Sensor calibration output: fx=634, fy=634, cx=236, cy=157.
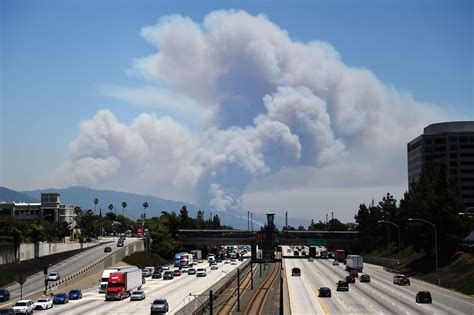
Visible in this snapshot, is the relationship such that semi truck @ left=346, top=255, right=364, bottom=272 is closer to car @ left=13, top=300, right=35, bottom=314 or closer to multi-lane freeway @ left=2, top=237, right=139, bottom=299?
multi-lane freeway @ left=2, top=237, right=139, bottom=299

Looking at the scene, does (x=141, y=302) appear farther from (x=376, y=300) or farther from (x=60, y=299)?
(x=376, y=300)

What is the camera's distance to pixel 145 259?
17250 centimetres

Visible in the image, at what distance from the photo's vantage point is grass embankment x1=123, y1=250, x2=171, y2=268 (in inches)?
6304

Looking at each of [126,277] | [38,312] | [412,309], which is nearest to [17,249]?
[126,277]

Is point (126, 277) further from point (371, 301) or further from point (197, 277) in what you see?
point (197, 277)

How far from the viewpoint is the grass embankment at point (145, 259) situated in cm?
16012

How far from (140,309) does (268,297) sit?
2207 centimetres

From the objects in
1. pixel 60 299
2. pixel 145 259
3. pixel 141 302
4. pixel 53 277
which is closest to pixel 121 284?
pixel 141 302

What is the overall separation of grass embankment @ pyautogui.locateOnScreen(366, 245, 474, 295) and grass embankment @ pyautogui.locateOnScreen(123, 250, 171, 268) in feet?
211

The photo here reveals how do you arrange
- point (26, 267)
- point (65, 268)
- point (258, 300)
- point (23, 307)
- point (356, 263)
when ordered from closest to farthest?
point (23, 307)
point (258, 300)
point (26, 267)
point (65, 268)
point (356, 263)

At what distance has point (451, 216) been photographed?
11344 cm

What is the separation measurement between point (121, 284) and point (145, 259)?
8582 cm

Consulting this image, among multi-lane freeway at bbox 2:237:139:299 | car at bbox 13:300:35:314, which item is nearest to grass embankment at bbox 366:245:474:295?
car at bbox 13:300:35:314

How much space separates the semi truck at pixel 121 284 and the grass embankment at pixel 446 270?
47.9 metres
